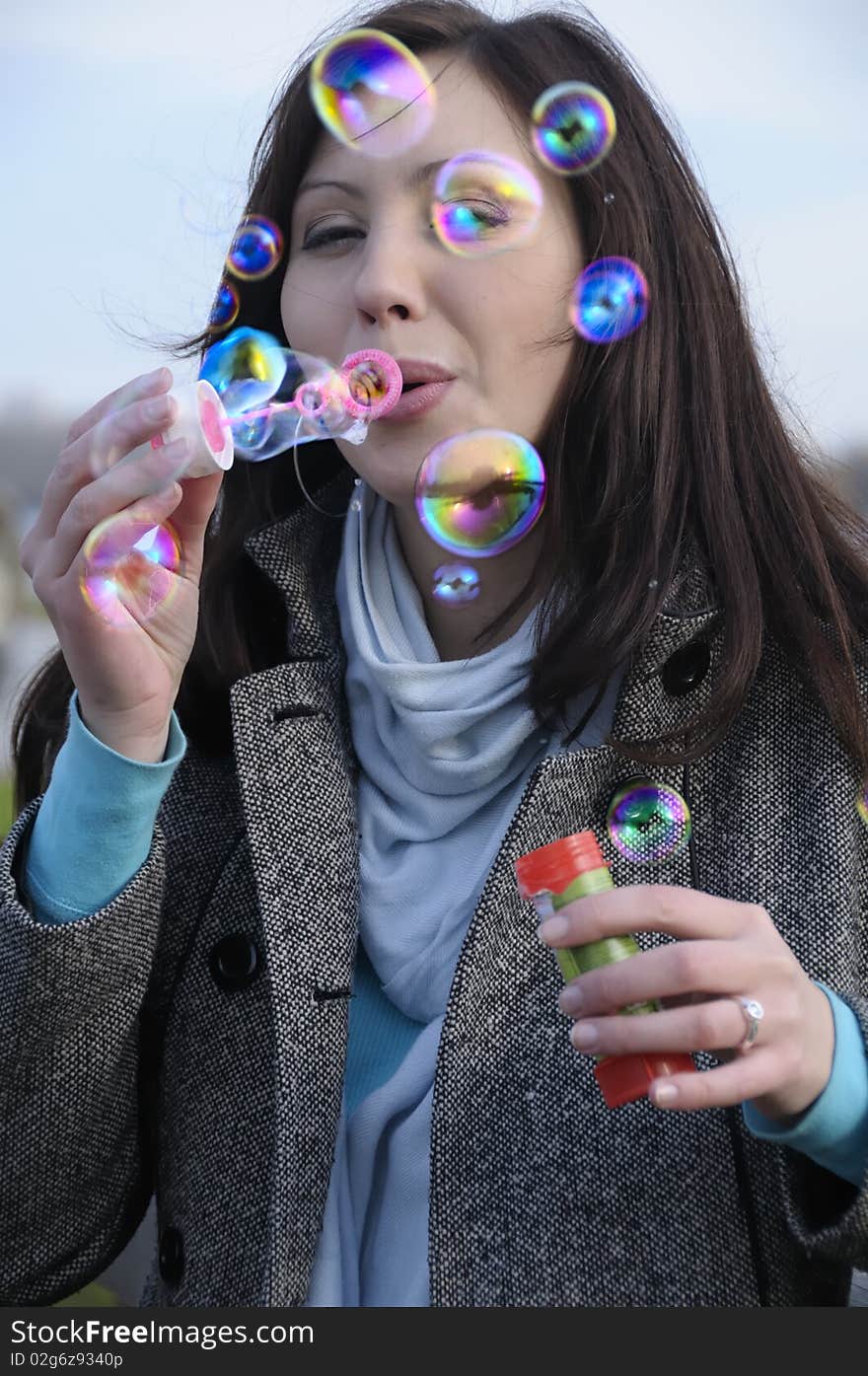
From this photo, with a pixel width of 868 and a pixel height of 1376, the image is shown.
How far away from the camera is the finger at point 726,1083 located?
43.7 inches

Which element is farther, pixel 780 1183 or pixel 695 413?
pixel 695 413

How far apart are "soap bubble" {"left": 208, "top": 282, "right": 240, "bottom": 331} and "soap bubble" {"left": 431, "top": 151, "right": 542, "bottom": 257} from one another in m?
0.46

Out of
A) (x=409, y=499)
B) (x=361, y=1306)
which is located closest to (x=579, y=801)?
(x=409, y=499)

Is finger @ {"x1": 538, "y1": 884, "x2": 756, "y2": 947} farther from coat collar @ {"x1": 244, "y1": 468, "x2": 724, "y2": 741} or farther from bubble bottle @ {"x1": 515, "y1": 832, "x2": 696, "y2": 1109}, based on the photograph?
coat collar @ {"x1": 244, "y1": 468, "x2": 724, "y2": 741}

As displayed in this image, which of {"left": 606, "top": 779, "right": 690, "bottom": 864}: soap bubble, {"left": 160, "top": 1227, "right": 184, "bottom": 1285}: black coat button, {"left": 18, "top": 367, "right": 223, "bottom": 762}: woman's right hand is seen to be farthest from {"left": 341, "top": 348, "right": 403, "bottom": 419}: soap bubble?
{"left": 160, "top": 1227, "right": 184, "bottom": 1285}: black coat button

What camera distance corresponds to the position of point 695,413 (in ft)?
5.76

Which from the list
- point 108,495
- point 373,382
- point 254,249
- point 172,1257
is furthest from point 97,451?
point 172,1257

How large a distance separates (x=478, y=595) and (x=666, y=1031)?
0.81 m

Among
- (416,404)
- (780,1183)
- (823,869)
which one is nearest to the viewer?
(780,1183)

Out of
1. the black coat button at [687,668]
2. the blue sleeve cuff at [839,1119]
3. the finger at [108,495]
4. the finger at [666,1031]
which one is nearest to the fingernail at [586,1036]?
the finger at [666,1031]

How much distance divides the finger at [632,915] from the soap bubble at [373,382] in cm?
72

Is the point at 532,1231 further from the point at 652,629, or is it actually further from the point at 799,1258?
the point at 652,629

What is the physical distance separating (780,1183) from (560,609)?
685 millimetres

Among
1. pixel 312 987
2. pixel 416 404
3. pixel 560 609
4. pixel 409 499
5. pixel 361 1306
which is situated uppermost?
pixel 416 404
